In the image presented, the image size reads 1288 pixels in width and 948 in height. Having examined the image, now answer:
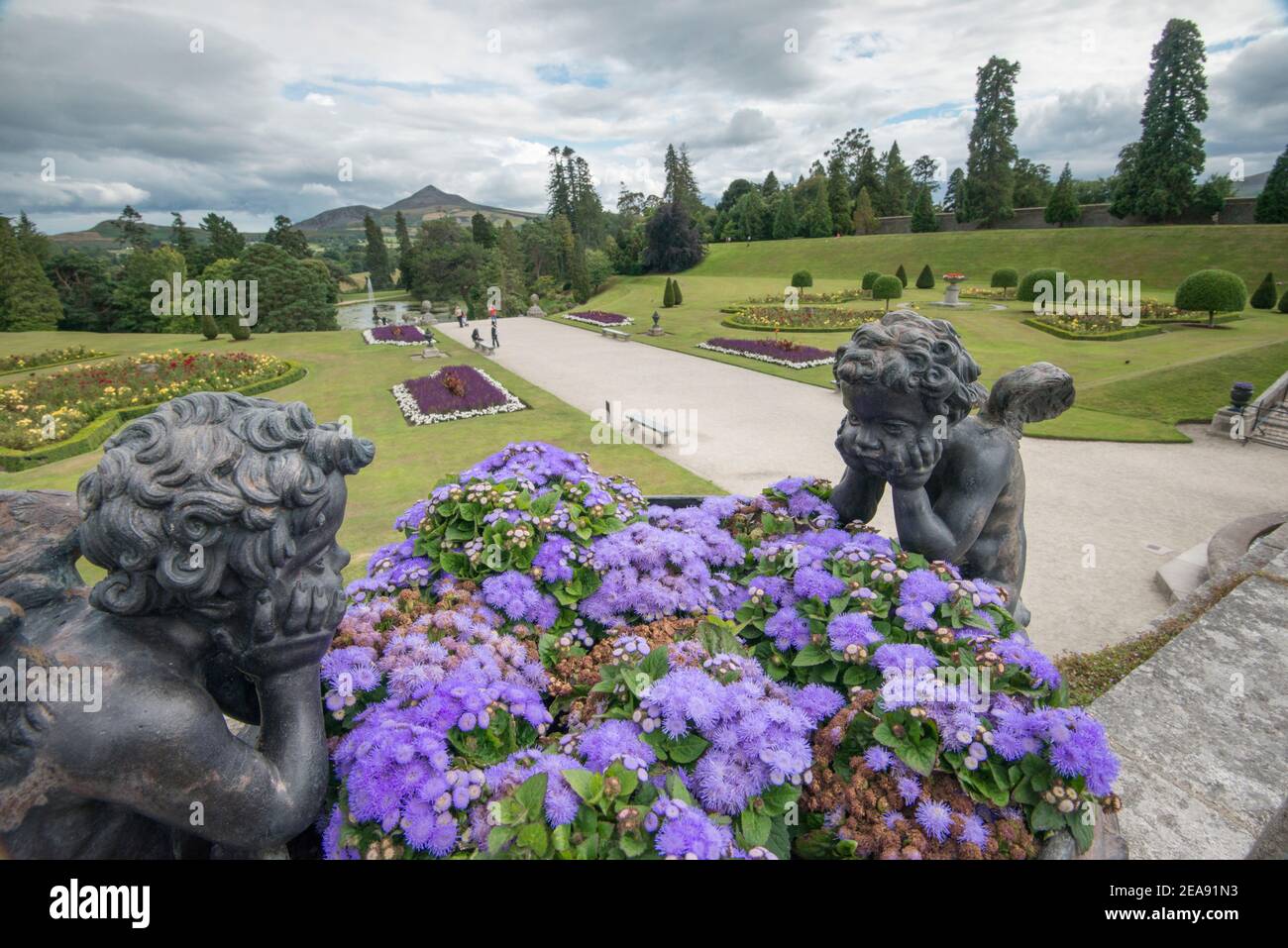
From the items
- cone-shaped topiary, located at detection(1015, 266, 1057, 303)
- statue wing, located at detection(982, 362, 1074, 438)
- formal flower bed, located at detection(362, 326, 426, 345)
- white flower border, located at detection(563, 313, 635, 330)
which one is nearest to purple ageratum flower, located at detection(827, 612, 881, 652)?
statue wing, located at detection(982, 362, 1074, 438)

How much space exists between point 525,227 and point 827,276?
1519 inches

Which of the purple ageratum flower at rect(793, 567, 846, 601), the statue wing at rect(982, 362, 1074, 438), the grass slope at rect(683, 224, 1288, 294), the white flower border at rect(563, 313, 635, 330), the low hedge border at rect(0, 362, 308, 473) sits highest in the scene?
the grass slope at rect(683, 224, 1288, 294)

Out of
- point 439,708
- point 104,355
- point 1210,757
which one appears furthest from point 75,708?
point 104,355

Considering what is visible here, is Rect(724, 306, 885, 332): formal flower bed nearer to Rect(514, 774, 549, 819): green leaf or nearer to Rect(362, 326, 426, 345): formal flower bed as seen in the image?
Rect(362, 326, 426, 345): formal flower bed

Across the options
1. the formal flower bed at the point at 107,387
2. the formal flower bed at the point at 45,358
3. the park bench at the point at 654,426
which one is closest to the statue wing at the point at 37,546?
the park bench at the point at 654,426

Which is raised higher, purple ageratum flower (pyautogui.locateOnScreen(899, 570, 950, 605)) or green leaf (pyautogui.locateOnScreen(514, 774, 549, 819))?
purple ageratum flower (pyautogui.locateOnScreen(899, 570, 950, 605))

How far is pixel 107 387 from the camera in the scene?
17.0 metres

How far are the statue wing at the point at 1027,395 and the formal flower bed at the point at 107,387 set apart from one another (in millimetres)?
17087

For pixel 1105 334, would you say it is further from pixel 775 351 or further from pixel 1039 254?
pixel 1039 254

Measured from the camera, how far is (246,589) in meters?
1.52

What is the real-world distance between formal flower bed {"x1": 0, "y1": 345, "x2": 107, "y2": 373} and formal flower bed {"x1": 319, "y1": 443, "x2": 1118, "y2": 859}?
3083 cm

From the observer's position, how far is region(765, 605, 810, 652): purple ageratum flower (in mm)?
2248

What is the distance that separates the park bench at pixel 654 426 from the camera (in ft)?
38.6
